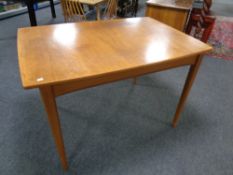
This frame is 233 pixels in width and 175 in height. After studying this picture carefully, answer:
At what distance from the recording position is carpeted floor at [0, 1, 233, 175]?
3.71ft

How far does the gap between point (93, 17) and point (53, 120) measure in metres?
3.59

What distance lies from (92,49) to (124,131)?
2.47ft

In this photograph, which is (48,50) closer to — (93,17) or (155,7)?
(155,7)

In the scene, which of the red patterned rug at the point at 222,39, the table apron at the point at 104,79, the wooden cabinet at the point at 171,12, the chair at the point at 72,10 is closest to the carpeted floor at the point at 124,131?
the table apron at the point at 104,79

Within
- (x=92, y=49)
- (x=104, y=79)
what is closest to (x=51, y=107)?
(x=104, y=79)

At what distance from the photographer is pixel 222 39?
10.0 feet

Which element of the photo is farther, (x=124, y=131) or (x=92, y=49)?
(x=124, y=131)

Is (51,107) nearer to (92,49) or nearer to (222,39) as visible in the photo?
(92,49)

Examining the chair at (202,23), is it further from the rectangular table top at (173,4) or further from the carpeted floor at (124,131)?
the carpeted floor at (124,131)

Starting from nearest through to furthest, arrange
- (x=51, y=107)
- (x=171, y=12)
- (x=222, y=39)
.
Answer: (x=51, y=107)
(x=171, y=12)
(x=222, y=39)

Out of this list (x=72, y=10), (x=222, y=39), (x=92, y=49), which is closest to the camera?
(x=92, y=49)

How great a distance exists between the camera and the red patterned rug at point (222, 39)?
2.58 metres

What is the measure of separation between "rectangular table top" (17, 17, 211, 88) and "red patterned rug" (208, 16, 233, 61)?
188 centimetres

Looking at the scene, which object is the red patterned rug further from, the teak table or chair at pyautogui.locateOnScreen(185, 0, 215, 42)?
the teak table
